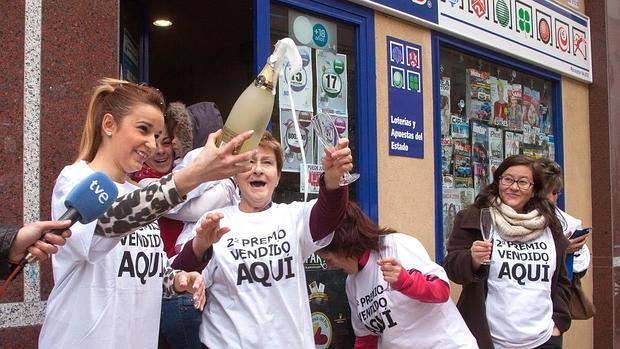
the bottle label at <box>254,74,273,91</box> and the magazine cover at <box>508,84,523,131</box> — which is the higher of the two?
the magazine cover at <box>508,84,523,131</box>

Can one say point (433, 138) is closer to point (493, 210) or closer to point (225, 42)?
point (493, 210)

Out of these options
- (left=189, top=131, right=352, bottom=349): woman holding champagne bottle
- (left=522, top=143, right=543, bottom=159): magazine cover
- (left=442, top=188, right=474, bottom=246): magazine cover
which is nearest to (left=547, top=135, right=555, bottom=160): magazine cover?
(left=522, top=143, right=543, bottom=159): magazine cover

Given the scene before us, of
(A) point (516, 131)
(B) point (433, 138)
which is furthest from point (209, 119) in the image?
(A) point (516, 131)

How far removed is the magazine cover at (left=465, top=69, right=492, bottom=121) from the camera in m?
6.66

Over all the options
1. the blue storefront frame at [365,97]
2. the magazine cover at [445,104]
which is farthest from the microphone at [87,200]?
the magazine cover at [445,104]

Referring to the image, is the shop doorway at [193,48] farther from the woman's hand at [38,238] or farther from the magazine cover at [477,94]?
the woman's hand at [38,238]

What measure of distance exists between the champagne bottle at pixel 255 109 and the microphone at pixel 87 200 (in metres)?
0.41

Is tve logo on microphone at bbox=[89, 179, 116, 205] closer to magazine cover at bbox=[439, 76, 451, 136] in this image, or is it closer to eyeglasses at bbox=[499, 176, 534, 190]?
eyeglasses at bbox=[499, 176, 534, 190]

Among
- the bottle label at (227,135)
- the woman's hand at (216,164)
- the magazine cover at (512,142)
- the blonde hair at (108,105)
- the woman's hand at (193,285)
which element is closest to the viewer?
the woman's hand at (216,164)

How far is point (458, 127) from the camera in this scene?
21.3 ft

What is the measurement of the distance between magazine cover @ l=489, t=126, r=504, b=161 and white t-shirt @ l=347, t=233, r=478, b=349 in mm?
3339

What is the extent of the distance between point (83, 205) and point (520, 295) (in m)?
3.10

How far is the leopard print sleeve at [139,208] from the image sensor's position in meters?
2.25

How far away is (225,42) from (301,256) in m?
6.18
